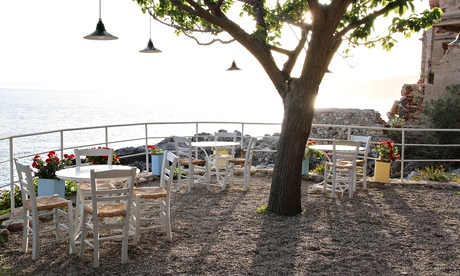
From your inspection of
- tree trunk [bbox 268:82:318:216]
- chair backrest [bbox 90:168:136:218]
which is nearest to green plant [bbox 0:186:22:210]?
chair backrest [bbox 90:168:136:218]

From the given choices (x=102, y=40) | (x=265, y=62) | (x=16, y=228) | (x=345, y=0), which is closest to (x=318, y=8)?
(x=345, y=0)

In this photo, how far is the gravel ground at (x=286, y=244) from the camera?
15.0 feet

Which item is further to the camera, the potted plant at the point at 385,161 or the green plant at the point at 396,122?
the green plant at the point at 396,122

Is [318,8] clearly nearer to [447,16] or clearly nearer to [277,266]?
[277,266]

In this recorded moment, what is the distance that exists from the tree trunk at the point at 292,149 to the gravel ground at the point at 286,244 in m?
0.26

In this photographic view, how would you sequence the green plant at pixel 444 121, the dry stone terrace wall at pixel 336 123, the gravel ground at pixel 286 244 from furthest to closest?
1. the dry stone terrace wall at pixel 336 123
2. the green plant at pixel 444 121
3. the gravel ground at pixel 286 244

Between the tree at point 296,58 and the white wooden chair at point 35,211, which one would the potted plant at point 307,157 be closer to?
the tree at point 296,58

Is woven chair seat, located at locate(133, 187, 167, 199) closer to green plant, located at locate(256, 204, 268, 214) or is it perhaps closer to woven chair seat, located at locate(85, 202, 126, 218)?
woven chair seat, located at locate(85, 202, 126, 218)

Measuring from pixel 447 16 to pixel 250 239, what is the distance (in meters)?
14.2

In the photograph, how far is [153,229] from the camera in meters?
5.71

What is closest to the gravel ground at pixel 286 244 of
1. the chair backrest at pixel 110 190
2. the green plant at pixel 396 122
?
the chair backrest at pixel 110 190

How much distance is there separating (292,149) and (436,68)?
13.3 metres

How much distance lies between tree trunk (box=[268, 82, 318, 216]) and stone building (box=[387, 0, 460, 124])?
38.4 feet

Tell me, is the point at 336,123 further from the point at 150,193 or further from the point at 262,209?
the point at 150,193
